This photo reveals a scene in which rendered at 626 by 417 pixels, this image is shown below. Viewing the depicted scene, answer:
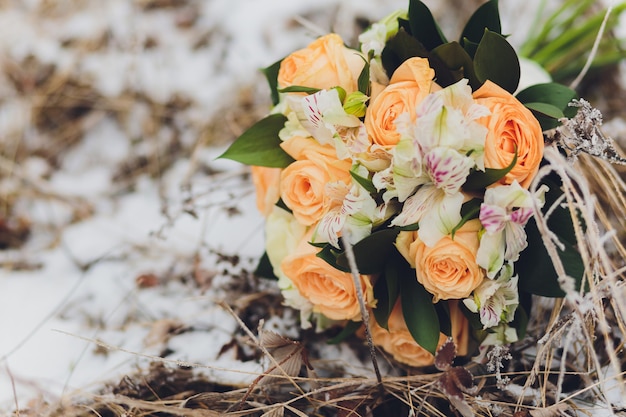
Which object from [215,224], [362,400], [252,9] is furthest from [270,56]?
[362,400]

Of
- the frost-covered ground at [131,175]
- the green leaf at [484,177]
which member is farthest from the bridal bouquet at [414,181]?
the frost-covered ground at [131,175]

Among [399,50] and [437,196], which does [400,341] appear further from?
[399,50]

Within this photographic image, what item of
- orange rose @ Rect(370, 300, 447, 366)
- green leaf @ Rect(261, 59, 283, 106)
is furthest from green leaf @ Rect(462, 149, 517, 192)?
Answer: green leaf @ Rect(261, 59, 283, 106)

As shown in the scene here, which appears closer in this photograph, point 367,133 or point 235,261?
point 367,133

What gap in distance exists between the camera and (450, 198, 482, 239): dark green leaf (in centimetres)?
62

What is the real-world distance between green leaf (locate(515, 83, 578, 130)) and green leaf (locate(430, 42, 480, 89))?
105 mm

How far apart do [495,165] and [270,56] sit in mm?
1010

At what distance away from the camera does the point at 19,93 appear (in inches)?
58.1

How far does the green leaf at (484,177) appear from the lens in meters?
0.61

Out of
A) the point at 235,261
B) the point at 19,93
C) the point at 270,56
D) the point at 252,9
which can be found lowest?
the point at 235,261

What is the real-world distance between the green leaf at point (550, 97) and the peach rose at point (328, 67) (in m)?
0.25

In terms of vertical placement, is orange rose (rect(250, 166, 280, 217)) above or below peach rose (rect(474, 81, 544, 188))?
below

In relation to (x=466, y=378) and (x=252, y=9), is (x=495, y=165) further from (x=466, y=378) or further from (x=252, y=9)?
(x=252, y=9)

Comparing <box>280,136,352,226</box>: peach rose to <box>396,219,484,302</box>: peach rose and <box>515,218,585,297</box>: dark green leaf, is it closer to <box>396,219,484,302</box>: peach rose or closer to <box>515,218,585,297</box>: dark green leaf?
<box>396,219,484,302</box>: peach rose
